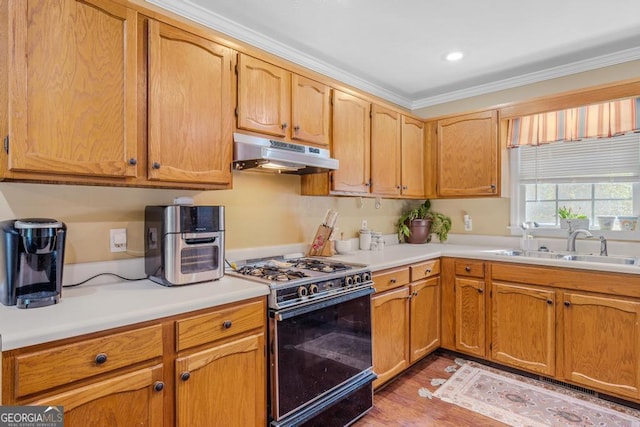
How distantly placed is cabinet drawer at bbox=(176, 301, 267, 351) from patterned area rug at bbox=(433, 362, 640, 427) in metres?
1.53

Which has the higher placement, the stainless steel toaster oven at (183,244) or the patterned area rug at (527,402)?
the stainless steel toaster oven at (183,244)

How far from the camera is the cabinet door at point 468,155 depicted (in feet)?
10.2

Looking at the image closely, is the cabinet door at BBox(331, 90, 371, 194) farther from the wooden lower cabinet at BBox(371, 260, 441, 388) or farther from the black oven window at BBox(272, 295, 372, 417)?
the black oven window at BBox(272, 295, 372, 417)

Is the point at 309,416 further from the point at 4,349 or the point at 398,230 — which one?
the point at 398,230

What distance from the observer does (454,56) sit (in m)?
2.84

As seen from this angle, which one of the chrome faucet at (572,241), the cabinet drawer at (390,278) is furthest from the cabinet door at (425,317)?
the chrome faucet at (572,241)

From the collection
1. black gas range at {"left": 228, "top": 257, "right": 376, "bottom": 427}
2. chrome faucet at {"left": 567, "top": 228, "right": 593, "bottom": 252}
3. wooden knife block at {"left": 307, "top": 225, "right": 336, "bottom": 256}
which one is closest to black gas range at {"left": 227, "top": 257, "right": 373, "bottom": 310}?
black gas range at {"left": 228, "top": 257, "right": 376, "bottom": 427}

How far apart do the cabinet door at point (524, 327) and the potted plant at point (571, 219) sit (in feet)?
2.52

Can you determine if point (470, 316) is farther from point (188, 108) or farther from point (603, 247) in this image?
point (188, 108)

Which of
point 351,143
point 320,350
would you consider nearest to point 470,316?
point 320,350

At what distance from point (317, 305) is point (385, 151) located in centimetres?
163

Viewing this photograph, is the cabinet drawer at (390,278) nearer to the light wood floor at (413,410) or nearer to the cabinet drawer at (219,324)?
the light wood floor at (413,410)

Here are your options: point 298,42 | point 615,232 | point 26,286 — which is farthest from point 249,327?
point 615,232

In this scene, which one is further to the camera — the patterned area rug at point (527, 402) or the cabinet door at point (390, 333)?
the cabinet door at point (390, 333)
